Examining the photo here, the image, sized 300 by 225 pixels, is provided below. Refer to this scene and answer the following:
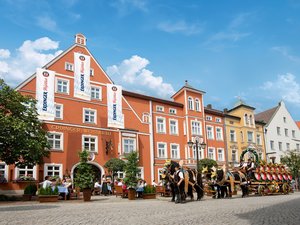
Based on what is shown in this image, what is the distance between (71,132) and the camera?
31453 mm

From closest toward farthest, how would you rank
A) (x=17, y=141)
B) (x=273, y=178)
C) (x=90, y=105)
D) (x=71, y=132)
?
(x=17, y=141) → (x=273, y=178) → (x=71, y=132) → (x=90, y=105)

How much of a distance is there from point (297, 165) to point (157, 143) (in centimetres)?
1769

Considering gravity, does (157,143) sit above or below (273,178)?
above

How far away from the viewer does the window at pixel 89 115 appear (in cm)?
3306

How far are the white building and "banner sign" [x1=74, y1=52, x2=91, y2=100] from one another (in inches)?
1309

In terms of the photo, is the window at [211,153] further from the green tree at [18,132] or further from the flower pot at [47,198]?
the flower pot at [47,198]

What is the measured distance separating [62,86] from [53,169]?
8.08 meters

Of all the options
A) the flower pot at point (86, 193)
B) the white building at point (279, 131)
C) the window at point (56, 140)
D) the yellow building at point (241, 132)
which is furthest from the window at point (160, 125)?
the flower pot at point (86, 193)

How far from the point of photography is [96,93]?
34688mm

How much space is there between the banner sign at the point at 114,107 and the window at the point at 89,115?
167 centimetres

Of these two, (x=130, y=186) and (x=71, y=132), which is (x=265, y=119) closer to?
(x=71, y=132)

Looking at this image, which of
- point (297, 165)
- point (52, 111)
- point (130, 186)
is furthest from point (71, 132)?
point (297, 165)

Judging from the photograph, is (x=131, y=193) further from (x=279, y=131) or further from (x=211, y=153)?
(x=279, y=131)

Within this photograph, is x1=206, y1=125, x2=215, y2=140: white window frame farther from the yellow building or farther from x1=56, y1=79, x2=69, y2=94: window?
x1=56, y1=79, x2=69, y2=94: window
